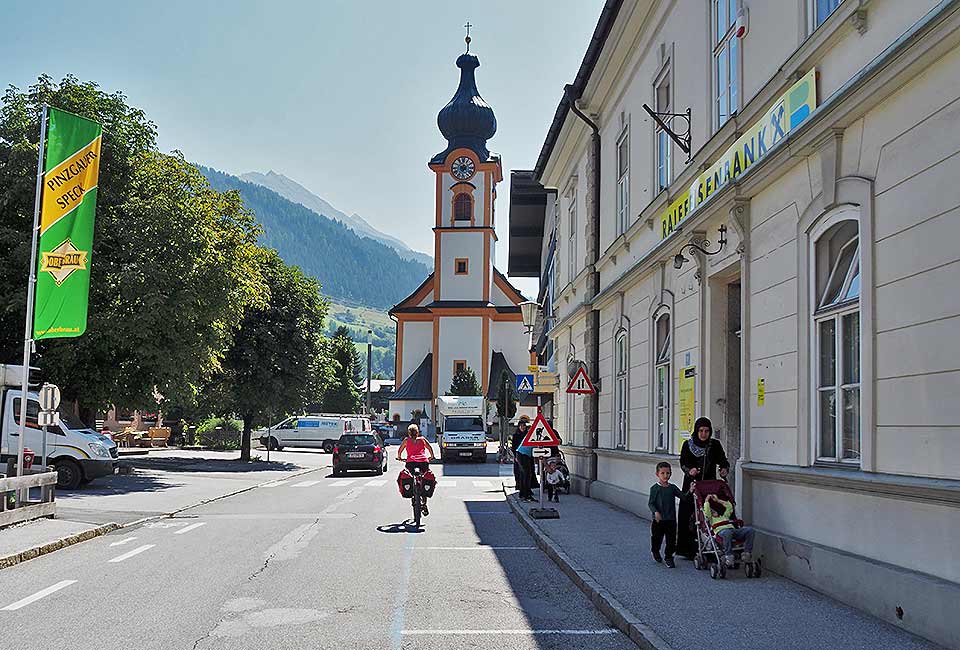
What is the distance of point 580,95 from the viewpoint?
22875 millimetres

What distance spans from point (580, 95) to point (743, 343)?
39.0 feet

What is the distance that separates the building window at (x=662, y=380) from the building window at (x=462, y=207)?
6305 cm

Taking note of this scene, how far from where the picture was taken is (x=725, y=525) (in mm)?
10703

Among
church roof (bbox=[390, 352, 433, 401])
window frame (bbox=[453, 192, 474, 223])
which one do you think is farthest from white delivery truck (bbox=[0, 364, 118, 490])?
window frame (bbox=[453, 192, 474, 223])

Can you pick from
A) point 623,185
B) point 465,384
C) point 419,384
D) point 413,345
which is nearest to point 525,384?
point 623,185

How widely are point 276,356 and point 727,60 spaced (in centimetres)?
2991

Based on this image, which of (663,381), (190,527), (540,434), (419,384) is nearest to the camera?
(663,381)

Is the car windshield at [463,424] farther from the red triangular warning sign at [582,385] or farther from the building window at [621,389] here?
the building window at [621,389]

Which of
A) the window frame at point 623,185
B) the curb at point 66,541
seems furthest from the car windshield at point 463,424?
the window frame at point 623,185

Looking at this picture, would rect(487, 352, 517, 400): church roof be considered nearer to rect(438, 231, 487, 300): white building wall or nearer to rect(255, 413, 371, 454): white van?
rect(438, 231, 487, 300): white building wall

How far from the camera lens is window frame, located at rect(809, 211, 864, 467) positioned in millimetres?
9219

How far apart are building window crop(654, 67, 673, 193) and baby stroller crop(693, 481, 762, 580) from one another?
22.4ft

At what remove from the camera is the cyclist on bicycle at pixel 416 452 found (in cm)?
1778

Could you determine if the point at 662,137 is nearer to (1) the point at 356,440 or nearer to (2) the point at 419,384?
(1) the point at 356,440
